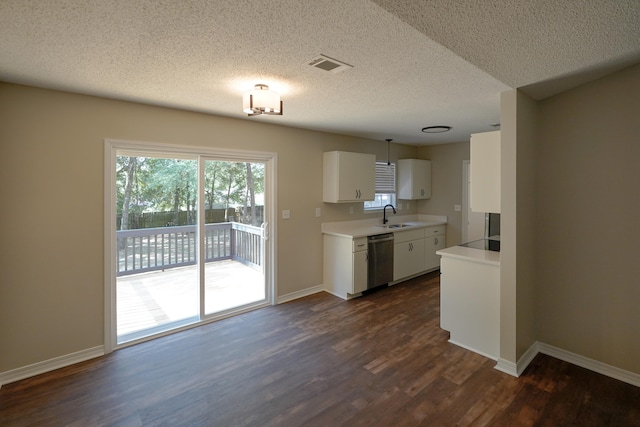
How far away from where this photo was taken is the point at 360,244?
4.26 m

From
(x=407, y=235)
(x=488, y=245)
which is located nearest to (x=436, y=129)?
(x=407, y=235)

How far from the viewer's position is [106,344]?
289 centimetres

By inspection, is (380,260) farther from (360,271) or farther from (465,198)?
(465,198)

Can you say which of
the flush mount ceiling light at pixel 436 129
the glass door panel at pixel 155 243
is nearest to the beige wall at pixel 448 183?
the flush mount ceiling light at pixel 436 129

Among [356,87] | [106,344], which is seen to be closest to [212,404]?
[106,344]

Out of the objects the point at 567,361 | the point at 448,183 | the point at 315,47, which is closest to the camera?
the point at 315,47

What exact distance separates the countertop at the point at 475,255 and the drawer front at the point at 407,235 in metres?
1.48

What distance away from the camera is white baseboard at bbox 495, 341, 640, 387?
8.02 feet

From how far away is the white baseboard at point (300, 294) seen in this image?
4.18 meters

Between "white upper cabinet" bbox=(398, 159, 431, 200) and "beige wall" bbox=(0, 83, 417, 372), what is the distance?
381 cm

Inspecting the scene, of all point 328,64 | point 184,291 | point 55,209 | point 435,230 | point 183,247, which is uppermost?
point 328,64

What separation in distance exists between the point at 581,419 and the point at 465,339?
102 centimetres

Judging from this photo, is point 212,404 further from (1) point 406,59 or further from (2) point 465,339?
(1) point 406,59

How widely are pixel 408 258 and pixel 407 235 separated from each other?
0.36 metres
